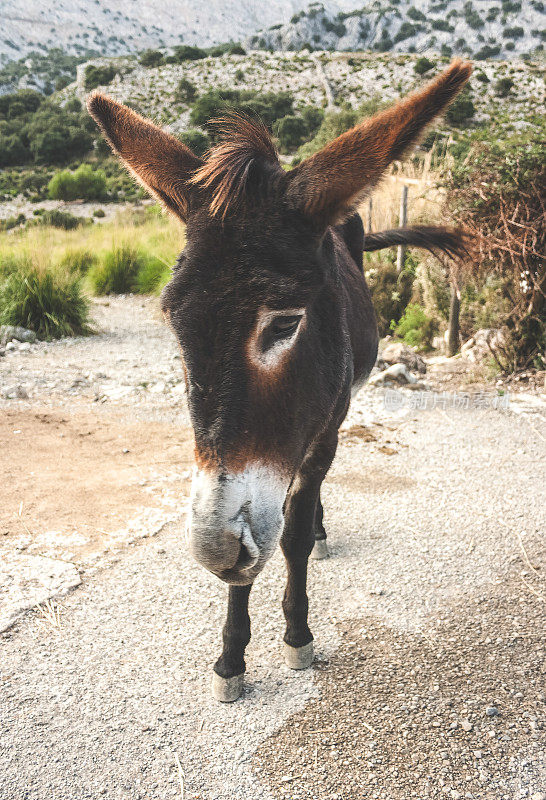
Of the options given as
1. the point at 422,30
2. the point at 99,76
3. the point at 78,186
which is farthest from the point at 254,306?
the point at 422,30

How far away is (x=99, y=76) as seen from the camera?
69438mm

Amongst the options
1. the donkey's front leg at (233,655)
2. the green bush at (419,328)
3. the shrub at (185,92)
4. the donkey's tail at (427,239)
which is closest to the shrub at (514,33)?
the shrub at (185,92)

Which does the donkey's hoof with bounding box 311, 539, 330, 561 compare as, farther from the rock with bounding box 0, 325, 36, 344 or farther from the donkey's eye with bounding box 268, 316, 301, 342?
the rock with bounding box 0, 325, 36, 344

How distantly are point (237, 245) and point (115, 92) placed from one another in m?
73.3

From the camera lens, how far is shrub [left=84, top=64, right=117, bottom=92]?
68625 mm

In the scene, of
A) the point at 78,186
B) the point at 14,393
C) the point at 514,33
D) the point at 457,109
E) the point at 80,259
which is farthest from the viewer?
the point at 514,33

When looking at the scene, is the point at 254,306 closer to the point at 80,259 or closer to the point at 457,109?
the point at 457,109

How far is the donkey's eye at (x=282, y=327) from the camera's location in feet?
5.62

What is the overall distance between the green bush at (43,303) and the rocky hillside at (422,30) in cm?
11958

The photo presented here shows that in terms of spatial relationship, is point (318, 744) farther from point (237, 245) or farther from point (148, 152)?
point (148, 152)

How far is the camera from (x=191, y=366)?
5.50 ft

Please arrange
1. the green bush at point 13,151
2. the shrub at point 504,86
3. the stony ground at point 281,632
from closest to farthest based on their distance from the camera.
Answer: the stony ground at point 281,632, the green bush at point 13,151, the shrub at point 504,86

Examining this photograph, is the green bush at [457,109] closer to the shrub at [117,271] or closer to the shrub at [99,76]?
the shrub at [117,271]

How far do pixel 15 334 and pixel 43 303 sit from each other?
2.66 ft
